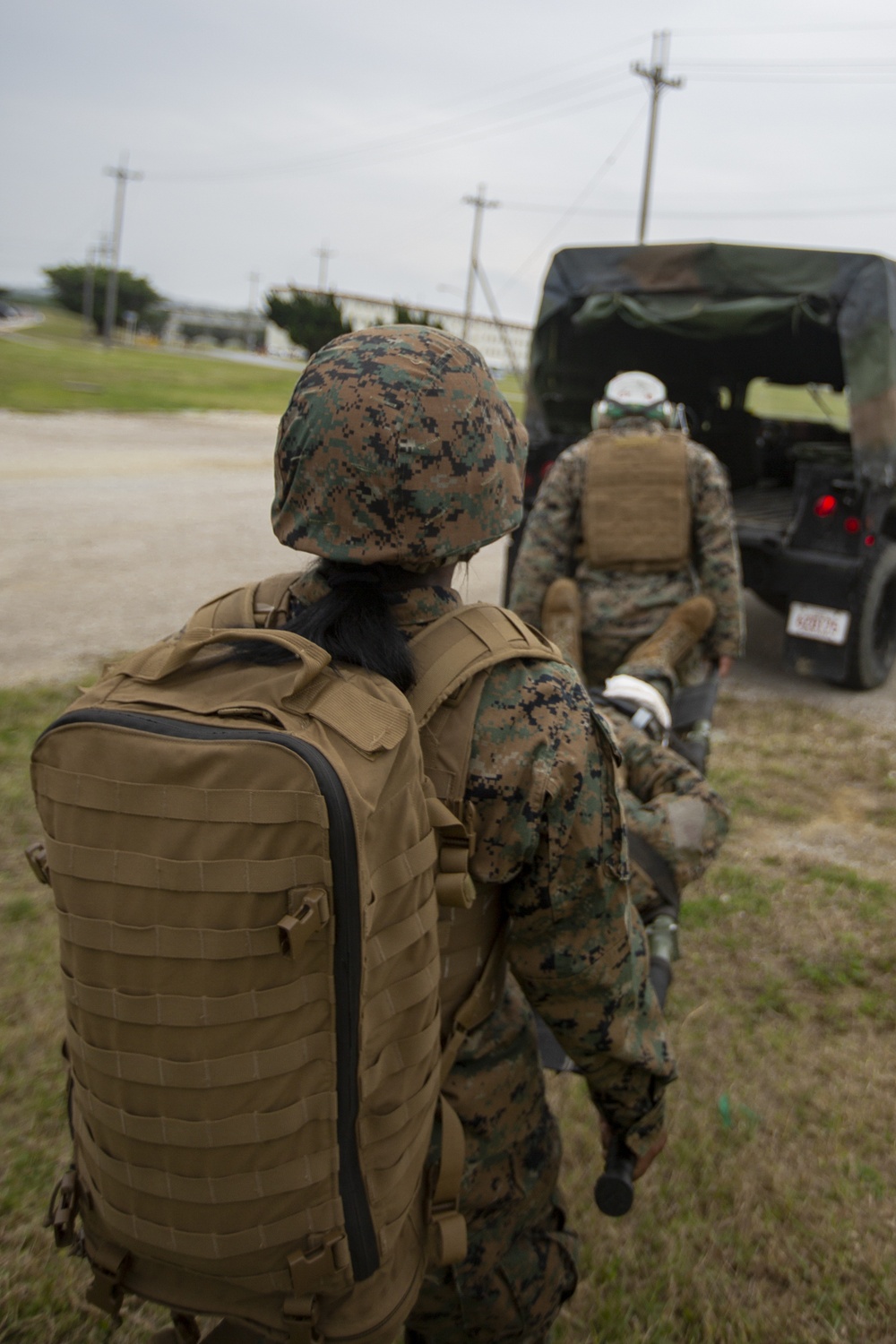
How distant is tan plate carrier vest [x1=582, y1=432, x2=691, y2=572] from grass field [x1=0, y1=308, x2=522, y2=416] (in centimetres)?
1191

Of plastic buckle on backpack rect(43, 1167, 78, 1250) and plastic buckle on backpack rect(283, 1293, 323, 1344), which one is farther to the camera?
plastic buckle on backpack rect(43, 1167, 78, 1250)

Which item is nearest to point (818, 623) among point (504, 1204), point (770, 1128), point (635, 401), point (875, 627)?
point (875, 627)

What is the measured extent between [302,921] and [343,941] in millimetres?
59

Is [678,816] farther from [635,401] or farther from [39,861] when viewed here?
[635,401]

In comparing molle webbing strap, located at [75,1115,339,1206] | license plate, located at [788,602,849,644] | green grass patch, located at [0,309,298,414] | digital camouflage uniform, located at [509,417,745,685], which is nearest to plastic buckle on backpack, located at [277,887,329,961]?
molle webbing strap, located at [75,1115,339,1206]

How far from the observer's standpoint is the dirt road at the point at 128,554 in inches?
231

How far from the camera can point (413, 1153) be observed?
117 centimetres

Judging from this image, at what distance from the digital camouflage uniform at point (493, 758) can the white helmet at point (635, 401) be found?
2619 millimetres

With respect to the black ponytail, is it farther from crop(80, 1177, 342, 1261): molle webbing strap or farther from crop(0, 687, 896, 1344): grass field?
crop(0, 687, 896, 1344): grass field

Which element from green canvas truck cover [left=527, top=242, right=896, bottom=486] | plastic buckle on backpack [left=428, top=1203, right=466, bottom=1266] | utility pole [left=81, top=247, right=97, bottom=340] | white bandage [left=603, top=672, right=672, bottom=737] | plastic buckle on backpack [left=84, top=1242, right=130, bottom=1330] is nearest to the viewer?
plastic buckle on backpack [left=84, top=1242, right=130, bottom=1330]

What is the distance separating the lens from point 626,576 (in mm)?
3771

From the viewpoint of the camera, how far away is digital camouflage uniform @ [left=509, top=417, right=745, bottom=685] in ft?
12.0

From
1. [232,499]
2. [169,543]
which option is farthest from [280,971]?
[232,499]

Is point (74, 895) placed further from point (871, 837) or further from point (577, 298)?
point (577, 298)
